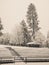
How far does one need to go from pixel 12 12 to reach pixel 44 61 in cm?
151

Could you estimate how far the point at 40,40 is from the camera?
231 inches

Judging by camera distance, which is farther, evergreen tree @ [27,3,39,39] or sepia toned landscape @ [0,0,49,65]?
evergreen tree @ [27,3,39,39]

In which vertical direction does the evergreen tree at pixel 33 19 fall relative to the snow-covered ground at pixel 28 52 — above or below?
above

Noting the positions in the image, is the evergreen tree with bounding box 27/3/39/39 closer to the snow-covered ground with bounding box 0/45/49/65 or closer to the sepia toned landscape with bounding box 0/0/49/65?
the sepia toned landscape with bounding box 0/0/49/65

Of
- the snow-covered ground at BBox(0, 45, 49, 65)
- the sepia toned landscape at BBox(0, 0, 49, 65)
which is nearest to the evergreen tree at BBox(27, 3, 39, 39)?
the sepia toned landscape at BBox(0, 0, 49, 65)

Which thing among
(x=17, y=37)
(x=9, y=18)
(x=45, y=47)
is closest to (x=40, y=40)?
(x=45, y=47)

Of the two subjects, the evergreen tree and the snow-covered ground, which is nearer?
the snow-covered ground

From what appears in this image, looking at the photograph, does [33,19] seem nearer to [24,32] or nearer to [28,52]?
[24,32]

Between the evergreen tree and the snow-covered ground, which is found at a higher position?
the evergreen tree

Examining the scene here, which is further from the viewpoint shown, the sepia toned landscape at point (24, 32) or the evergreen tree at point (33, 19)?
the evergreen tree at point (33, 19)

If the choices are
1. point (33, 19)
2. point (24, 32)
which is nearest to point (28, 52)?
point (24, 32)

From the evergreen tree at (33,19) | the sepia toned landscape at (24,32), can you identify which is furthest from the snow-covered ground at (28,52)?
the evergreen tree at (33,19)

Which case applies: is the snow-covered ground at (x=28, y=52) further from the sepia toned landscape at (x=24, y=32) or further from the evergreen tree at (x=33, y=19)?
the evergreen tree at (x=33, y=19)

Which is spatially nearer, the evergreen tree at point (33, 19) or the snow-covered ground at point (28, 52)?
the snow-covered ground at point (28, 52)
